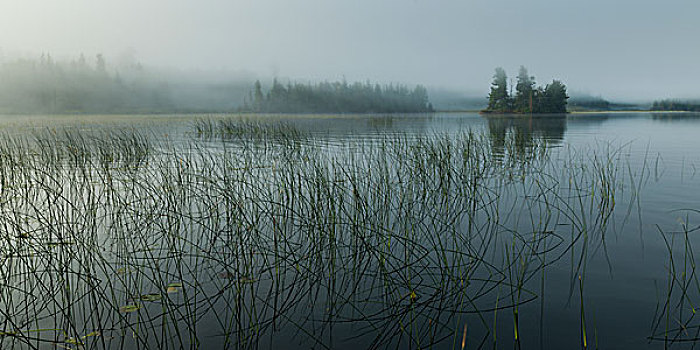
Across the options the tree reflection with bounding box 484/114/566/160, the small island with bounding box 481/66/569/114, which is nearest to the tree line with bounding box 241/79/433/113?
the small island with bounding box 481/66/569/114

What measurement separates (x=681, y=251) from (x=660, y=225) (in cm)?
115

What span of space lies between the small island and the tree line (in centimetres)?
5534

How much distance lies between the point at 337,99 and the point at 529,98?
236 feet

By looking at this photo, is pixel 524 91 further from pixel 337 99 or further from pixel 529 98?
pixel 337 99

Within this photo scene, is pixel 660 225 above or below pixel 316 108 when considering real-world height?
below

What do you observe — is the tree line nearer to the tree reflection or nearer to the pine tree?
the pine tree

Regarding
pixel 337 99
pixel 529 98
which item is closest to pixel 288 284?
pixel 529 98

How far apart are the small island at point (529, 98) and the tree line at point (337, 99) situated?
2179 inches

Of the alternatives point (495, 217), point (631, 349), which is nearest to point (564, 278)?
point (631, 349)

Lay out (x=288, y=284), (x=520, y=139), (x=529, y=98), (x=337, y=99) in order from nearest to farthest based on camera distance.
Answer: (x=288, y=284)
(x=520, y=139)
(x=529, y=98)
(x=337, y=99)

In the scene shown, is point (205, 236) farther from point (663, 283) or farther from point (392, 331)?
point (663, 283)

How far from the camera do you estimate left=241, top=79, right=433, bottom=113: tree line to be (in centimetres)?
12888

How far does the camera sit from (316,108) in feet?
431

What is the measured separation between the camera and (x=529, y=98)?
262ft
